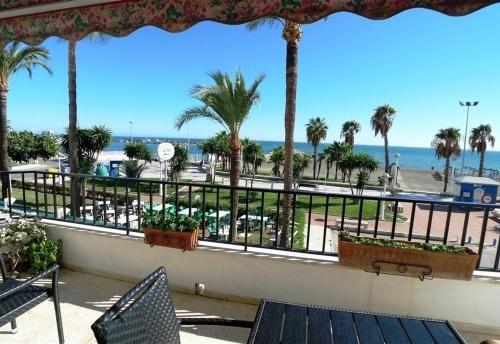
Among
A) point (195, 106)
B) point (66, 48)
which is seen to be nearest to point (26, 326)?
point (195, 106)

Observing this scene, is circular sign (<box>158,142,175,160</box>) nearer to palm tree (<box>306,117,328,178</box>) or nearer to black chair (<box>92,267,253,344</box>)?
black chair (<box>92,267,253,344</box>)

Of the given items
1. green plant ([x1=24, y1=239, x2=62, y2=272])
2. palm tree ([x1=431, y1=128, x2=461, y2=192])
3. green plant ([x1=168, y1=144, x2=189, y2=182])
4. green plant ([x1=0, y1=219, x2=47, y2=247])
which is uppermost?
palm tree ([x1=431, y1=128, x2=461, y2=192])

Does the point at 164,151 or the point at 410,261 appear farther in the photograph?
the point at 164,151

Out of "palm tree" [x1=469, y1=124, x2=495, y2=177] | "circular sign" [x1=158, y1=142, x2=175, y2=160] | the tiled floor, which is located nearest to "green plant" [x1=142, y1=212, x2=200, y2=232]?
the tiled floor

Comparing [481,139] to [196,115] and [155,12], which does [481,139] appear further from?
[155,12]

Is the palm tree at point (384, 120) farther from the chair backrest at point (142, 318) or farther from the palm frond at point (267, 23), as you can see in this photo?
the chair backrest at point (142, 318)

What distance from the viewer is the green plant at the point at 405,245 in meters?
2.03

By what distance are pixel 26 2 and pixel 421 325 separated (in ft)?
9.67

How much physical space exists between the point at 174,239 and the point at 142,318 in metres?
1.47

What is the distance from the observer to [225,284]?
2613mm

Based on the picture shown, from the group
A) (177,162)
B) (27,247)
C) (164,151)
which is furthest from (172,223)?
(177,162)

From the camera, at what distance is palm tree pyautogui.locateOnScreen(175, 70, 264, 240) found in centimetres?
771

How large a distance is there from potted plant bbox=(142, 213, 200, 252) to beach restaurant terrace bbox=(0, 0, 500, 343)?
97 mm

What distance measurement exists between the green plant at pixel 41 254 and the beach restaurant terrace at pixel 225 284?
143 mm
